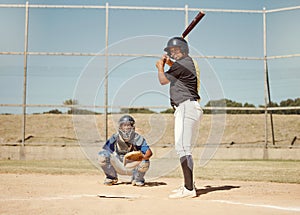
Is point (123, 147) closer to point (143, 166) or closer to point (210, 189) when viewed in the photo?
point (143, 166)

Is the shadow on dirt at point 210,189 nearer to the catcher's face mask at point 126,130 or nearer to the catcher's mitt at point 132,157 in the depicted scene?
the catcher's mitt at point 132,157

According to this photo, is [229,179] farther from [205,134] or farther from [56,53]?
[56,53]

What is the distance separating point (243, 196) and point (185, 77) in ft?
5.62

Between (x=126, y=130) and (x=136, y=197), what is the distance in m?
1.57

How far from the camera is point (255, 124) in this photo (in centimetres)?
1311

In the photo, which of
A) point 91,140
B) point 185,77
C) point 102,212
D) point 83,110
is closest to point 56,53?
point 83,110

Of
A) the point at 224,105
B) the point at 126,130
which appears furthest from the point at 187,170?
the point at 224,105

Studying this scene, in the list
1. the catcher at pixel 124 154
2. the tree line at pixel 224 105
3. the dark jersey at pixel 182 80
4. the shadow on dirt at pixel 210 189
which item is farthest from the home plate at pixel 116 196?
the tree line at pixel 224 105

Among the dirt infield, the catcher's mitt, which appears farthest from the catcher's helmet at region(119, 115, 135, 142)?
the dirt infield

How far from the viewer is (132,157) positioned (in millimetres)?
6551

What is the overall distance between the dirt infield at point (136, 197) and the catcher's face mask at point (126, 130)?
2.47 ft

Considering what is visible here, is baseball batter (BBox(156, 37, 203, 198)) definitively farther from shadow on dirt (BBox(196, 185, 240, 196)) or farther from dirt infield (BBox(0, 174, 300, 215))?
shadow on dirt (BBox(196, 185, 240, 196))

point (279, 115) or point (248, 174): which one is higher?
point (279, 115)

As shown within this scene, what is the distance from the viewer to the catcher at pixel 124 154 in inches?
265
